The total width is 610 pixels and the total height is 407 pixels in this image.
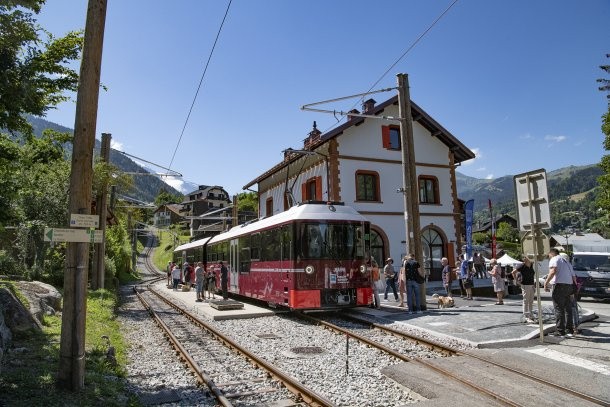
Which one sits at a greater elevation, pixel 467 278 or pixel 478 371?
pixel 467 278

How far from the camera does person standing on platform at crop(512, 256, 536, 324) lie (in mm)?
10901

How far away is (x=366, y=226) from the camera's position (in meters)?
13.4

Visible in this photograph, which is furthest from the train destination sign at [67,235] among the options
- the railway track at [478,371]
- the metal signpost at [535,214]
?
the metal signpost at [535,214]

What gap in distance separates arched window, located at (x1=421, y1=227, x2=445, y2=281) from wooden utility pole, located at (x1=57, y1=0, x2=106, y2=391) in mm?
20215

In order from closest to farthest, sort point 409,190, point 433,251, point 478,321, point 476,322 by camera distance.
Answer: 1. point 476,322
2. point 478,321
3. point 409,190
4. point 433,251

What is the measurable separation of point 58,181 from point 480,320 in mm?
18026

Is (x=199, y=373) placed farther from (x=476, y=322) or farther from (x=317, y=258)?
(x=476, y=322)

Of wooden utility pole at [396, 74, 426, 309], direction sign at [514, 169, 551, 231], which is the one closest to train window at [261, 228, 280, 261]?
wooden utility pole at [396, 74, 426, 309]

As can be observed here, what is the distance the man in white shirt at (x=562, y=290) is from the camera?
912cm

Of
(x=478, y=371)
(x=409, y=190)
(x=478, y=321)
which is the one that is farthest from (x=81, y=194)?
(x=409, y=190)

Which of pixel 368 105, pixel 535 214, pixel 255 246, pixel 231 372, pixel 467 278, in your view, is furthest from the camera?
pixel 368 105

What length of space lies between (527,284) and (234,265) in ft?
35.7

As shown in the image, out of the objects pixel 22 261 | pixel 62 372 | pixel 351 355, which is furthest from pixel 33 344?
pixel 22 261

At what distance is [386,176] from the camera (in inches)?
936
